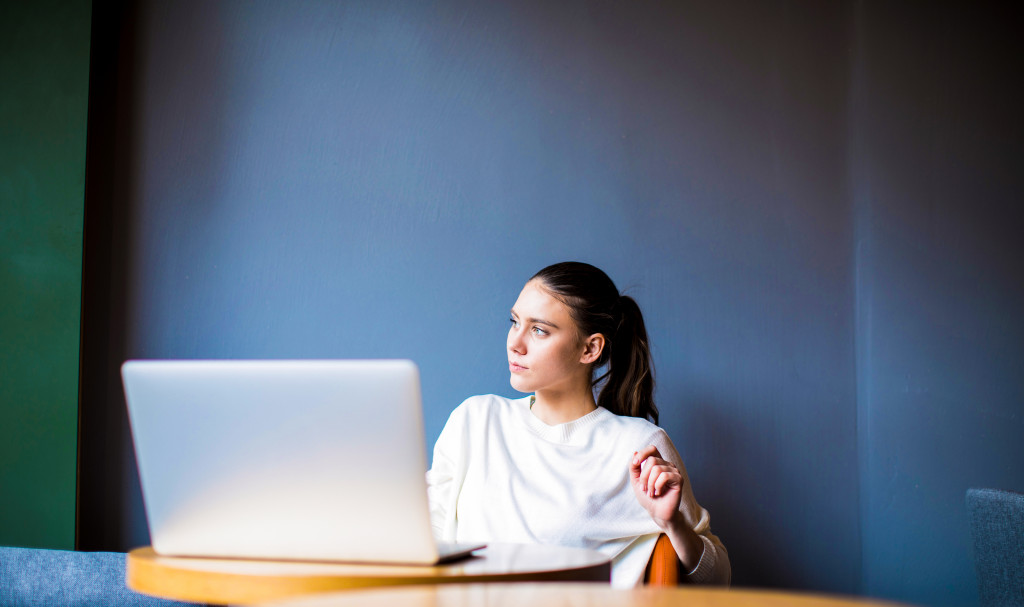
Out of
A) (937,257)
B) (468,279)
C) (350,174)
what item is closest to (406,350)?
(468,279)

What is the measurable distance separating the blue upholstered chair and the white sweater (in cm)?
54

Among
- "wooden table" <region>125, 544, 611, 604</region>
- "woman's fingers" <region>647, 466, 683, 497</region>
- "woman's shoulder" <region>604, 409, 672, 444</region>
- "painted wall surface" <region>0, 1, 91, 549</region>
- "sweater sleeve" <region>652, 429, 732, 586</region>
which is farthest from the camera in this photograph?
"painted wall surface" <region>0, 1, 91, 549</region>

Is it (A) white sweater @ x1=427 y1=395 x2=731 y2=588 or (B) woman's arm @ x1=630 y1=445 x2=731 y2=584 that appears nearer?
(B) woman's arm @ x1=630 y1=445 x2=731 y2=584

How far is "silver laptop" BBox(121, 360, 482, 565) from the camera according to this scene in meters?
0.79

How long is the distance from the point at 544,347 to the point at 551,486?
30cm

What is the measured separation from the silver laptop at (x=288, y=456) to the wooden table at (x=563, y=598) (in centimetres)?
19

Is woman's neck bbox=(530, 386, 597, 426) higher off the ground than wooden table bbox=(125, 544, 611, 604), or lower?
higher

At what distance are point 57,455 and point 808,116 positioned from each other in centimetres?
206

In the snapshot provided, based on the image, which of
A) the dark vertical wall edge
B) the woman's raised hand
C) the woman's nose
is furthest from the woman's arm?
the dark vertical wall edge

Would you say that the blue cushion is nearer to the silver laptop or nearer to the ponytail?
the silver laptop

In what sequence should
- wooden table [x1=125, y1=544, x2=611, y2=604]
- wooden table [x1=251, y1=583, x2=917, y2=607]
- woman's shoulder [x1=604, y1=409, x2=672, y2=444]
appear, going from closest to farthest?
1. wooden table [x1=251, y1=583, x2=917, y2=607]
2. wooden table [x1=125, y1=544, x2=611, y2=604]
3. woman's shoulder [x1=604, y1=409, x2=672, y2=444]

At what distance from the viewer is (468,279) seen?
1989 millimetres

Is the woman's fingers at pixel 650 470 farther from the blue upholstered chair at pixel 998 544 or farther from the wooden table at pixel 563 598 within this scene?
the blue upholstered chair at pixel 998 544

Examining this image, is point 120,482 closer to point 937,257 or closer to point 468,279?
point 468,279
